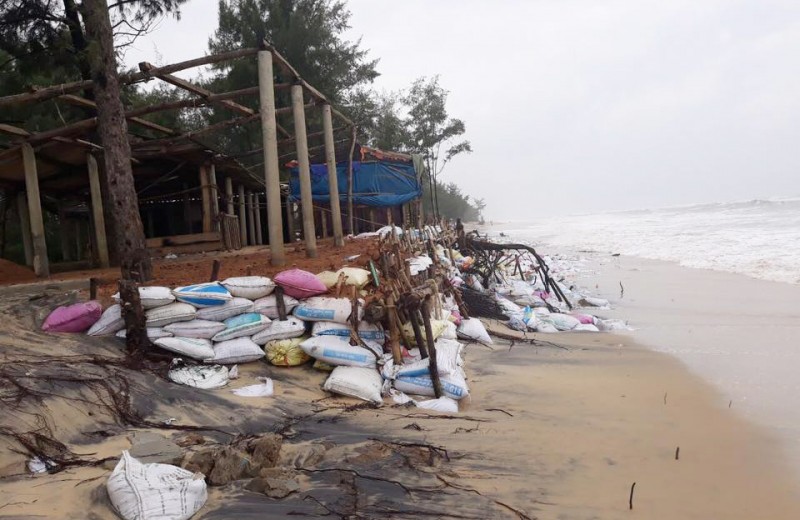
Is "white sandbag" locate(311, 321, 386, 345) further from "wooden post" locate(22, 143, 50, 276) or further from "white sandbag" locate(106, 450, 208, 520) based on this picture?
"wooden post" locate(22, 143, 50, 276)

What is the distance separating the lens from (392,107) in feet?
99.8

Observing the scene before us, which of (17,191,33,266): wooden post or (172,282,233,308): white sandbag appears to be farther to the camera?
(17,191,33,266): wooden post

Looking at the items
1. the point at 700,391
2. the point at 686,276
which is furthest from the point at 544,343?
the point at 686,276

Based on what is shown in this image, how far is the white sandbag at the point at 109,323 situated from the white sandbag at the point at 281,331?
3.83 feet

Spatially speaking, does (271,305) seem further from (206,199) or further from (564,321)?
(206,199)

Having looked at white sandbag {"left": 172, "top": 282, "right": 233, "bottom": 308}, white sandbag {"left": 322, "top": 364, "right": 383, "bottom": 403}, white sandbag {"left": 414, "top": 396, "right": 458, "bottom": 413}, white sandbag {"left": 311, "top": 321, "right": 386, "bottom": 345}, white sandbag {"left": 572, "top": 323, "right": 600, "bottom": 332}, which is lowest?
white sandbag {"left": 572, "top": 323, "right": 600, "bottom": 332}

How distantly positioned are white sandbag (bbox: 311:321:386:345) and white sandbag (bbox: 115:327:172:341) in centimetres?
130

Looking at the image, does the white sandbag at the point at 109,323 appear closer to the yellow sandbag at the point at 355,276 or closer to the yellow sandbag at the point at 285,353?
the yellow sandbag at the point at 285,353

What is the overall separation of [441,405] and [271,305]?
1.96 m

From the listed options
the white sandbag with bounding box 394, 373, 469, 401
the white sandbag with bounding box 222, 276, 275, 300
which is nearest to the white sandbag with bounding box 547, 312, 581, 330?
the white sandbag with bounding box 394, 373, 469, 401

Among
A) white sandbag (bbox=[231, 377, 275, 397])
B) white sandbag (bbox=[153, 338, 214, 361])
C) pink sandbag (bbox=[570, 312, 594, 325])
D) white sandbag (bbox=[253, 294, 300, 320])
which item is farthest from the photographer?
pink sandbag (bbox=[570, 312, 594, 325])

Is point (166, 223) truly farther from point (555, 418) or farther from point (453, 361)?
point (555, 418)

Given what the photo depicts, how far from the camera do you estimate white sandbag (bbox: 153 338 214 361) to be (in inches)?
170

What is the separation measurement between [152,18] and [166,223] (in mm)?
6466
